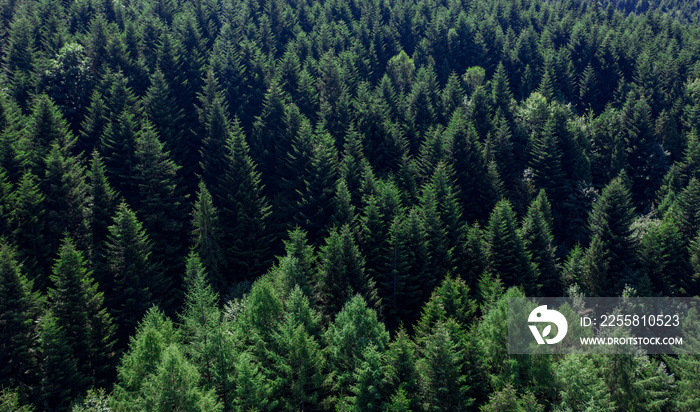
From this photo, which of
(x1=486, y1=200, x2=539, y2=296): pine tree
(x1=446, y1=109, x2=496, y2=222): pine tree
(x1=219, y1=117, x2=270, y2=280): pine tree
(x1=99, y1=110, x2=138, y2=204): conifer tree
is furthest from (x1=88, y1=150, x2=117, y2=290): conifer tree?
(x1=446, y1=109, x2=496, y2=222): pine tree

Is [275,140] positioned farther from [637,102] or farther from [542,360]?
[637,102]

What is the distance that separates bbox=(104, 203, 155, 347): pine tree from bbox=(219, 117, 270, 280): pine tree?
1054 cm

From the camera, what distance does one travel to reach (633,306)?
53406mm

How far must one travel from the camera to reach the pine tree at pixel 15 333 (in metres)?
35.5

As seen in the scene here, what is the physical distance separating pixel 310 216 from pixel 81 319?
27585 mm

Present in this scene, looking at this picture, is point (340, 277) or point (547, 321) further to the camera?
Result: point (340, 277)

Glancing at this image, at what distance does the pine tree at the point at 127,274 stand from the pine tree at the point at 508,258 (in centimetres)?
3676

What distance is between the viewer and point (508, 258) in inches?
2096

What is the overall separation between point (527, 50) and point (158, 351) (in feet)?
380

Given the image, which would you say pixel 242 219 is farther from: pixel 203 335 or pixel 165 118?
pixel 203 335

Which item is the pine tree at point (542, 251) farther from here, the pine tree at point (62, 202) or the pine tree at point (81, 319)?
the pine tree at point (62, 202)

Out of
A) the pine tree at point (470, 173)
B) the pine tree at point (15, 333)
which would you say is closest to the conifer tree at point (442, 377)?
the pine tree at point (15, 333)

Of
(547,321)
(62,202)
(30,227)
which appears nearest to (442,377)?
(547,321)

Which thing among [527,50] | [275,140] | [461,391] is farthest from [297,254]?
[527,50]
